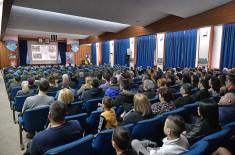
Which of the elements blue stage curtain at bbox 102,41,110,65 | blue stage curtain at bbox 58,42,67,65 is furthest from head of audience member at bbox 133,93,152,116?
blue stage curtain at bbox 58,42,67,65

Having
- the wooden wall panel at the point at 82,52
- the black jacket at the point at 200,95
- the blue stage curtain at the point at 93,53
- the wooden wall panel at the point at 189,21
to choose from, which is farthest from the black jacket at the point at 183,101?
the wooden wall panel at the point at 82,52

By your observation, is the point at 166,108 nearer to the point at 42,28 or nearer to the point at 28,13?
the point at 28,13

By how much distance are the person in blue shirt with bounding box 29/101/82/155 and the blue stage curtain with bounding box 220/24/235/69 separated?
8.98 metres

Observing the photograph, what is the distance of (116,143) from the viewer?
162 centimetres

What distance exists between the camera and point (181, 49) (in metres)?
11.7

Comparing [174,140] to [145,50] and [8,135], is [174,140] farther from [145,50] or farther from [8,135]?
[145,50]

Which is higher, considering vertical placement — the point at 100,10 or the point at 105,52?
the point at 100,10

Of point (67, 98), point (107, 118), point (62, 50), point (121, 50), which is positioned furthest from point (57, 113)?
point (62, 50)

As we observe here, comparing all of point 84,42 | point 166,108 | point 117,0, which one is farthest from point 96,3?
point 84,42

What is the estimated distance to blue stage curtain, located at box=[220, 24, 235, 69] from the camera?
28.9ft

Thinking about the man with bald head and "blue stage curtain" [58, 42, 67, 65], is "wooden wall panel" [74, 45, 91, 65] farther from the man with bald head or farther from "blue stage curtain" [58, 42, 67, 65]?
the man with bald head

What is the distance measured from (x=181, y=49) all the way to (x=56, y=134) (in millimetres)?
11033

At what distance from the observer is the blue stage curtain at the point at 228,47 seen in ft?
28.9

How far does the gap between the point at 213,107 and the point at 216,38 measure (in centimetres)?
853
